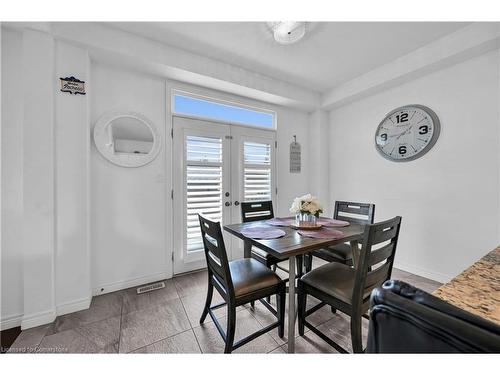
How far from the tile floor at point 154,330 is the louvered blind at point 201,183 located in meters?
0.82

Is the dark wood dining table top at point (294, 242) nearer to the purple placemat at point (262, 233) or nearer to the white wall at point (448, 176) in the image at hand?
the purple placemat at point (262, 233)

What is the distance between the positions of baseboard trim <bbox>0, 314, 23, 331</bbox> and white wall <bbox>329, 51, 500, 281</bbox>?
13.3 feet

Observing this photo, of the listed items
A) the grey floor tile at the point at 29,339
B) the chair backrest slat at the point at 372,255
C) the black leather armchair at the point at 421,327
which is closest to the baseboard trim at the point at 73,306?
the grey floor tile at the point at 29,339

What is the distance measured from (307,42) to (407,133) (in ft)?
5.56

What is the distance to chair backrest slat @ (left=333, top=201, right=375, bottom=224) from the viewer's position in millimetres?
2062

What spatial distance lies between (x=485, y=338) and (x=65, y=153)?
2.56m

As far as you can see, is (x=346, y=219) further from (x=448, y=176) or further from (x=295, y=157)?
(x=295, y=157)

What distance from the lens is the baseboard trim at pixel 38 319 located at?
64.0 inches

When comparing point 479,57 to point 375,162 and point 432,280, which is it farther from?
point 432,280

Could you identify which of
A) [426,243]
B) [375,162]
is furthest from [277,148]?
[426,243]

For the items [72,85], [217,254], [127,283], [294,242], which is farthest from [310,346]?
[72,85]

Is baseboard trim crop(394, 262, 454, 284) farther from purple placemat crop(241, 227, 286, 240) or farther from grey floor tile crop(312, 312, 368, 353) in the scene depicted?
purple placemat crop(241, 227, 286, 240)

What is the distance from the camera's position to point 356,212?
87.2 inches

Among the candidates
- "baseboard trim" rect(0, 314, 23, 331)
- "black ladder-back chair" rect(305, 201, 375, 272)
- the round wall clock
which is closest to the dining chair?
"black ladder-back chair" rect(305, 201, 375, 272)
